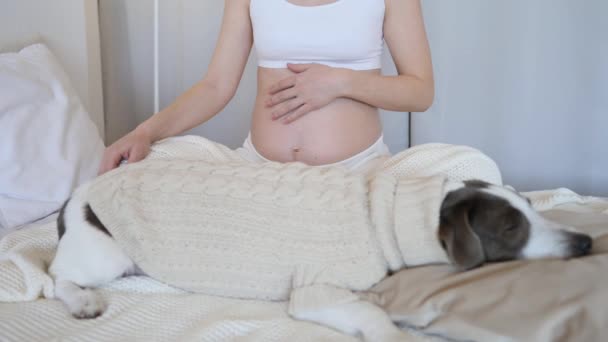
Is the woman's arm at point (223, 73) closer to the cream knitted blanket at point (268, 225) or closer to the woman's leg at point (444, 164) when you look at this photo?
the cream knitted blanket at point (268, 225)

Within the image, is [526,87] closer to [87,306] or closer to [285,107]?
[285,107]

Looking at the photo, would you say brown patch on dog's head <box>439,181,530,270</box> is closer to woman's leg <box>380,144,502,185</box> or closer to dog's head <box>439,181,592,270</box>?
dog's head <box>439,181,592,270</box>

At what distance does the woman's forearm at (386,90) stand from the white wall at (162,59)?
108 centimetres

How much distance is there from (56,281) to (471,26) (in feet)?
6.44

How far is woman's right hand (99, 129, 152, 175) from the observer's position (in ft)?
4.84

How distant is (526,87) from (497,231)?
1.52 meters

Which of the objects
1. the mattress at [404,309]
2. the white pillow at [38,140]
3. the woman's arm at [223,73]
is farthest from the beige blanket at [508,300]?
the white pillow at [38,140]

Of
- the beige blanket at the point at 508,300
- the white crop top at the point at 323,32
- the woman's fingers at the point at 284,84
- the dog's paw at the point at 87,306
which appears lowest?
the dog's paw at the point at 87,306

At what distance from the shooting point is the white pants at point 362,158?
1.58 metres

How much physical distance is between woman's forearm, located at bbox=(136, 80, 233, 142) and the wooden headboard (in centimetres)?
78

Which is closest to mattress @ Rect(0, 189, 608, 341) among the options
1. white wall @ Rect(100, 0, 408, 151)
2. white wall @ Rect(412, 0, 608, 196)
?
white wall @ Rect(412, 0, 608, 196)

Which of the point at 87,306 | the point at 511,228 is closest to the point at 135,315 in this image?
the point at 87,306

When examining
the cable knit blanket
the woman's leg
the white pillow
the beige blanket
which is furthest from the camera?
the white pillow

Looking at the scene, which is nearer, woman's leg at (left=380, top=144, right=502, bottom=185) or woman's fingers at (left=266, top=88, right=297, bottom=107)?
woman's leg at (left=380, top=144, right=502, bottom=185)
